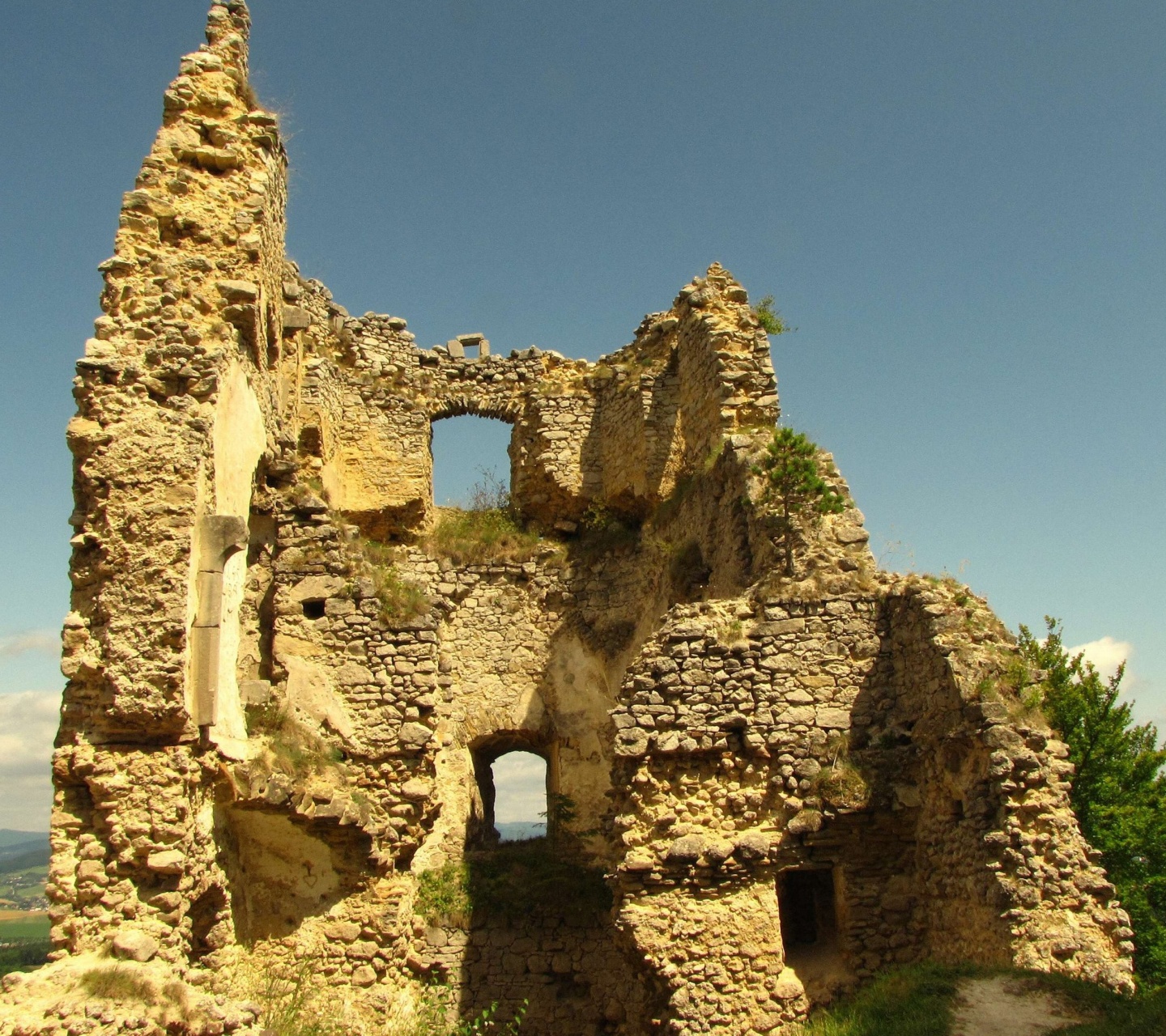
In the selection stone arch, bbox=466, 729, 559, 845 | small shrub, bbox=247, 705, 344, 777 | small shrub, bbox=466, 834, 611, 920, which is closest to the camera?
small shrub, bbox=247, 705, 344, 777

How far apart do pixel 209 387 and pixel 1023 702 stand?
8.00 meters

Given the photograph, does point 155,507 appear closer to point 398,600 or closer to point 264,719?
point 264,719

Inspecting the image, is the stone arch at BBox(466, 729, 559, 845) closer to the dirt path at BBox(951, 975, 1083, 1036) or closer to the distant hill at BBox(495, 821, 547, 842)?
the distant hill at BBox(495, 821, 547, 842)

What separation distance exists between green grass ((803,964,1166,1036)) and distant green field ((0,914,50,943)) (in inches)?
2240

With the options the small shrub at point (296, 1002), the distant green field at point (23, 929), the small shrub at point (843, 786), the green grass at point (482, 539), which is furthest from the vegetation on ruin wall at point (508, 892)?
the distant green field at point (23, 929)

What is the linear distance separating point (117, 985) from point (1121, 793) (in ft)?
45.0

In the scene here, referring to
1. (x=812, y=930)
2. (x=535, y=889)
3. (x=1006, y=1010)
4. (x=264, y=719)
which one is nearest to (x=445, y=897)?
(x=535, y=889)

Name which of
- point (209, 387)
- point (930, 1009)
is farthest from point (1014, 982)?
point (209, 387)

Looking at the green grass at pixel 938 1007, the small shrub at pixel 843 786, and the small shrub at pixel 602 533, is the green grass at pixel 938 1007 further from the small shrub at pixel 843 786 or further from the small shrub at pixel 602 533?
the small shrub at pixel 602 533

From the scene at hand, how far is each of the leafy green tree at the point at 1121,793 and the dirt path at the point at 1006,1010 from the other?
613 centimetres

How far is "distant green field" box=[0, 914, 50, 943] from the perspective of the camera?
55406 millimetres

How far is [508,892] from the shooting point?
12.0 m

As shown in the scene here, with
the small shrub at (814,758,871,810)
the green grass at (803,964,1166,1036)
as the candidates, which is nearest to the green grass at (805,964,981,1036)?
the green grass at (803,964,1166,1036)

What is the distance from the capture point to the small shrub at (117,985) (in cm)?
664
